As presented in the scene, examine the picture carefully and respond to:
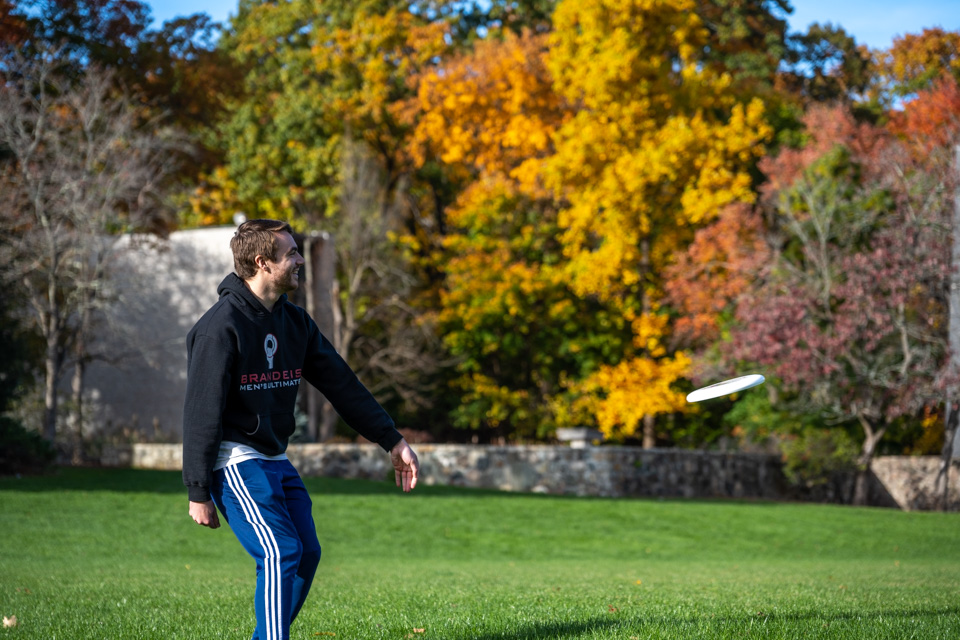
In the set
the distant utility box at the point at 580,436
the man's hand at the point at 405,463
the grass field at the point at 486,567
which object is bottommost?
the grass field at the point at 486,567

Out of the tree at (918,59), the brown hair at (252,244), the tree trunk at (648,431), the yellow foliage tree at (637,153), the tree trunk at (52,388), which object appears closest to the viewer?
the brown hair at (252,244)

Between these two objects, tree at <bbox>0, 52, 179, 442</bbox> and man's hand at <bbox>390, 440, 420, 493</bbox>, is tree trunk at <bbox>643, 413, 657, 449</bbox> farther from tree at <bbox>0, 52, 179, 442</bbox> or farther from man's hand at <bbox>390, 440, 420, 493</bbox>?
man's hand at <bbox>390, 440, 420, 493</bbox>

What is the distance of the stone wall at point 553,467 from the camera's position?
2222 centimetres

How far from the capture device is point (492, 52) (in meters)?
29.5

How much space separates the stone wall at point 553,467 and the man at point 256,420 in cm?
1798

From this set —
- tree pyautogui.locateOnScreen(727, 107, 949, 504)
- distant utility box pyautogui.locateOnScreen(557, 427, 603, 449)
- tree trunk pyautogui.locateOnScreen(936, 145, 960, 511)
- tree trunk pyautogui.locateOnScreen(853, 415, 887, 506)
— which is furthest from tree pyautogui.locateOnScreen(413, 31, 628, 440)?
tree trunk pyautogui.locateOnScreen(936, 145, 960, 511)

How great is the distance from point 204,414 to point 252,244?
2.53 feet

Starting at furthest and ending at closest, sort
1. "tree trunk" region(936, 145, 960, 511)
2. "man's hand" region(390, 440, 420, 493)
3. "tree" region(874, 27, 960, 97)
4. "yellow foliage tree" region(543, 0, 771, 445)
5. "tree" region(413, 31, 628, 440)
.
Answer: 1. "tree" region(874, 27, 960, 97)
2. "tree" region(413, 31, 628, 440)
3. "yellow foliage tree" region(543, 0, 771, 445)
4. "tree trunk" region(936, 145, 960, 511)
5. "man's hand" region(390, 440, 420, 493)

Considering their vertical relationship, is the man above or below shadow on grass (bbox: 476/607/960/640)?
above

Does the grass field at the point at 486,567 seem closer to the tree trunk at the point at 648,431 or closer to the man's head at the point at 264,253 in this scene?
the man's head at the point at 264,253

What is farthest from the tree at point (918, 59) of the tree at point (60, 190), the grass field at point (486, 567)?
the tree at point (60, 190)

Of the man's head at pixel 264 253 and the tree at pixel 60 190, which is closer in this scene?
the man's head at pixel 264 253

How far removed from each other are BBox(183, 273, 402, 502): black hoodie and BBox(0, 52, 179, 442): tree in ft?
54.8

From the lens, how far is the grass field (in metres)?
5.50
